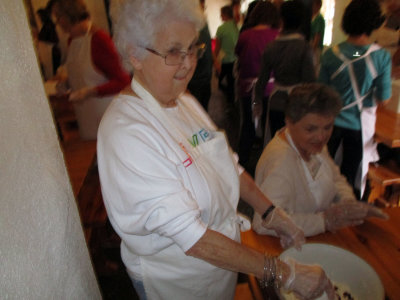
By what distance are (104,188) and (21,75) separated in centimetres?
31

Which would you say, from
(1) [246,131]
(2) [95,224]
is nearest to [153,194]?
(2) [95,224]

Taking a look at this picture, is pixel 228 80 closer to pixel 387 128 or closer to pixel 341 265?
pixel 387 128

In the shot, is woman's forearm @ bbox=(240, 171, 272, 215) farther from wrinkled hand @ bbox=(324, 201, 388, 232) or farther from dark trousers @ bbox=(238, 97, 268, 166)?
dark trousers @ bbox=(238, 97, 268, 166)

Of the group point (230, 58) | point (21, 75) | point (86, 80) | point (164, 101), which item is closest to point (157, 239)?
point (164, 101)

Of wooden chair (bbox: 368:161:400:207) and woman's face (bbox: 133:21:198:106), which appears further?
wooden chair (bbox: 368:161:400:207)

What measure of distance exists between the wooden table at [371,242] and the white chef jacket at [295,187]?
44 millimetres

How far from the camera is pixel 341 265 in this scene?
95cm

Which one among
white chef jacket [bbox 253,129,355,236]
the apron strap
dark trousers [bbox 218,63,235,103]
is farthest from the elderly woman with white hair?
dark trousers [bbox 218,63,235,103]

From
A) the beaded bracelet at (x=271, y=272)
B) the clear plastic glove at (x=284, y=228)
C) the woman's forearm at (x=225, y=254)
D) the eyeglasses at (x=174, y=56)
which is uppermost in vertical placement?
the eyeglasses at (x=174, y=56)

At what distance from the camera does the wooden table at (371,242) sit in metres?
0.98

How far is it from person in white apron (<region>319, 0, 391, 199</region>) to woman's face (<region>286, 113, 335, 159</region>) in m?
0.80

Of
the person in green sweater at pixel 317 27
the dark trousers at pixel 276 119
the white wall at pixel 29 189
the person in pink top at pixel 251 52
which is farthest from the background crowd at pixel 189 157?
the person in green sweater at pixel 317 27

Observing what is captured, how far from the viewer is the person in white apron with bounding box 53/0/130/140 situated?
72.7 inches

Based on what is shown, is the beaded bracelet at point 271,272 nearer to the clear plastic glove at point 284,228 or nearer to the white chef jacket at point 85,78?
the clear plastic glove at point 284,228
